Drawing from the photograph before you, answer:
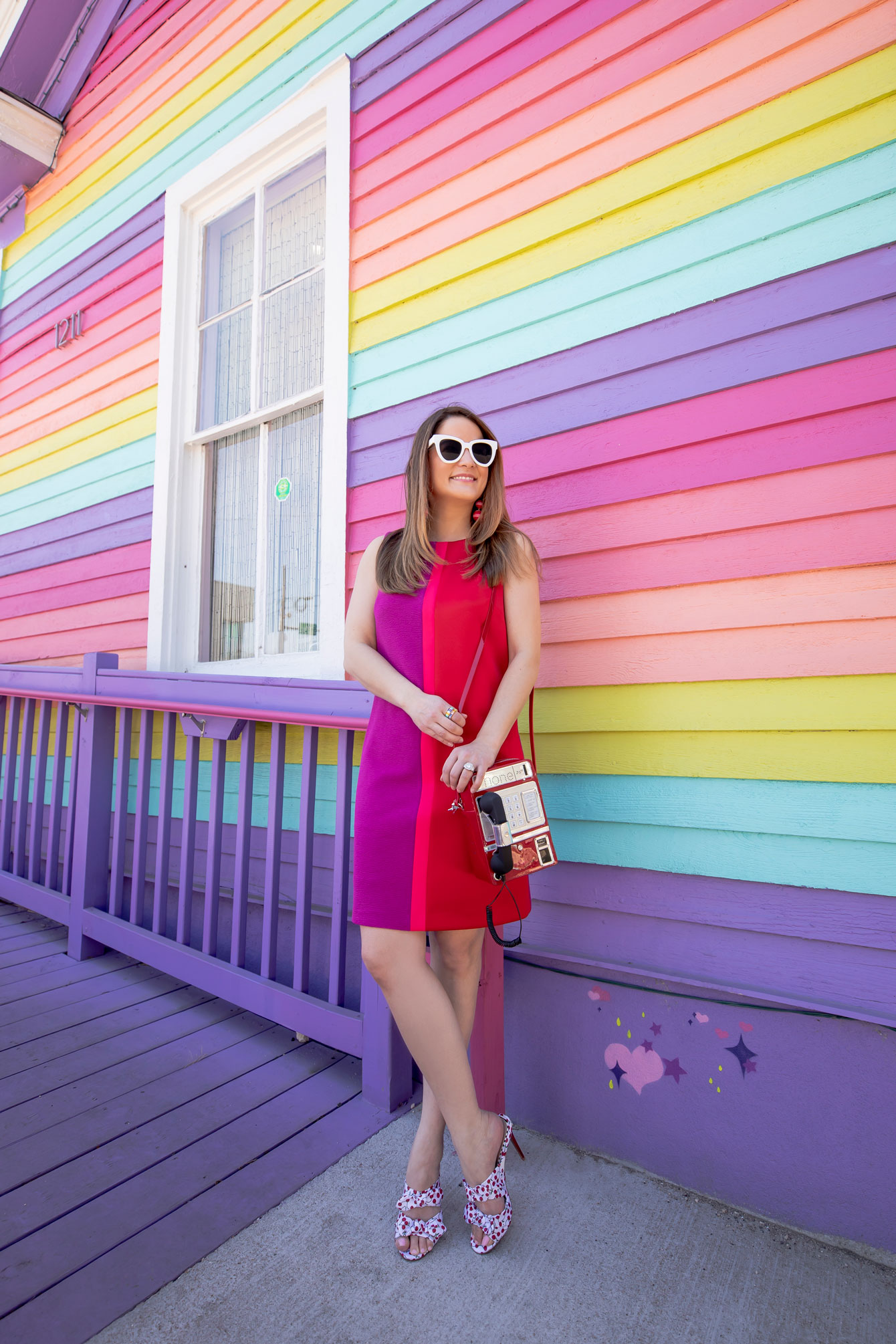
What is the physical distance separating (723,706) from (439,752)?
652 mm

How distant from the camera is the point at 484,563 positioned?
4.93ft

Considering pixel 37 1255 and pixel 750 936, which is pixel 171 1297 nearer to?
pixel 37 1255

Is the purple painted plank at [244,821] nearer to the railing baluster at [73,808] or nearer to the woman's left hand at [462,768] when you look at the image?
the railing baluster at [73,808]

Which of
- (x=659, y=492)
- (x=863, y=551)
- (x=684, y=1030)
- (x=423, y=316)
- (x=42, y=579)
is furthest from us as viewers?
(x=42, y=579)

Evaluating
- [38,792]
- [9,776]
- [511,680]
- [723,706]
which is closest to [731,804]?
[723,706]

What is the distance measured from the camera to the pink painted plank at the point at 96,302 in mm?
3314

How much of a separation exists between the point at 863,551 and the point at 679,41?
Result: 132 centimetres

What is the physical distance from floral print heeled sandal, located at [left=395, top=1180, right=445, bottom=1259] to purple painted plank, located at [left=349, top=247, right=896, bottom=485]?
5.69 feet

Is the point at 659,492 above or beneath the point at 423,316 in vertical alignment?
beneath

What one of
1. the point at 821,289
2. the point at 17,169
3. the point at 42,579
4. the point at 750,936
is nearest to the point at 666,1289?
the point at 750,936

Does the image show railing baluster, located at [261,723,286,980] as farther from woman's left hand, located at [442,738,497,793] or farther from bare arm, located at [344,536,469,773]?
woman's left hand, located at [442,738,497,793]

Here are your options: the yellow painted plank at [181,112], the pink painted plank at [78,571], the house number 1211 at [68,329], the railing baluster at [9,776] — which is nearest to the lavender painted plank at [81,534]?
the pink painted plank at [78,571]

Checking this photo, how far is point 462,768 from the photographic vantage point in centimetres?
129

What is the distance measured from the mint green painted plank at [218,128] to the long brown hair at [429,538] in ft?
5.86
